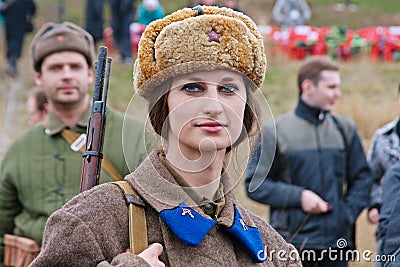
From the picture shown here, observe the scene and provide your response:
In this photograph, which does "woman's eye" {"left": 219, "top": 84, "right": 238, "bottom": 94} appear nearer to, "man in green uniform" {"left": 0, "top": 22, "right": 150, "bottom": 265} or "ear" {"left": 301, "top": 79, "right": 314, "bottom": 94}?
"man in green uniform" {"left": 0, "top": 22, "right": 150, "bottom": 265}

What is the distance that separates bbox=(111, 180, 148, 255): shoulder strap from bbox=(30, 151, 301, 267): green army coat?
17 mm

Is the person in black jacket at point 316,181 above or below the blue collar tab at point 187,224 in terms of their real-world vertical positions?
below

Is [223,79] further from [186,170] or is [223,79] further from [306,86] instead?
[306,86]

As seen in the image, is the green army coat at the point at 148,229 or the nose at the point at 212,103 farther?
the nose at the point at 212,103

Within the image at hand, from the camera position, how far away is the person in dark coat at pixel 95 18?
53.9ft

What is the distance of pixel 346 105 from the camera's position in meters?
12.9

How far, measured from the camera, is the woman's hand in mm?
2727

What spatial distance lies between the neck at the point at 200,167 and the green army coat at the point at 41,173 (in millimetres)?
1824

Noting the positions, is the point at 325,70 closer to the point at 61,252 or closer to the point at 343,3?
the point at 61,252

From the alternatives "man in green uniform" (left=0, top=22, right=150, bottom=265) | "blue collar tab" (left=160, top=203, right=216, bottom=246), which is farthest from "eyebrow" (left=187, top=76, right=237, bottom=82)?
"man in green uniform" (left=0, top=22, right=150, bottom=265)

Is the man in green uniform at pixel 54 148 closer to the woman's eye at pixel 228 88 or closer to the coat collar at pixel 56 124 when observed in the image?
the coat collar at pixel 56 124

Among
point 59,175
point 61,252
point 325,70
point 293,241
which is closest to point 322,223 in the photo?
point 293,241

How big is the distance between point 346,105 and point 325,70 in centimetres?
630

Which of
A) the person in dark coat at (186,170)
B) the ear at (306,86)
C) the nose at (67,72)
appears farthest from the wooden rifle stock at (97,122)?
the ear at (306,86)
